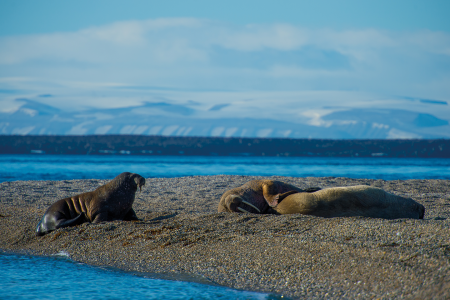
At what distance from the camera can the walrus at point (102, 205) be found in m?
7.86

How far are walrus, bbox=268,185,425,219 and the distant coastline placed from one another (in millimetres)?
76143

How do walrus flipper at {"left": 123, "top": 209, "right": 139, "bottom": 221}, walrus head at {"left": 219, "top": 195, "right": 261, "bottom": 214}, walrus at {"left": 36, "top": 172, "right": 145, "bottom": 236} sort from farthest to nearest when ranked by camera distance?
walrus head at {"left": 219, "top": 195, "right": 261, "bottom": 214}
walrus flipper at {"left": 123, "top": 209, "right": 139, "bottom": 221}
walrus at {"left": 36, "top": 172, "right": 145, "bottom": 236}

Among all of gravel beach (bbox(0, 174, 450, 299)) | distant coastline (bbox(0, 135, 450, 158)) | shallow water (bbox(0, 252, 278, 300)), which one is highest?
distant coastline (bbox(0, 135, 450, 158))

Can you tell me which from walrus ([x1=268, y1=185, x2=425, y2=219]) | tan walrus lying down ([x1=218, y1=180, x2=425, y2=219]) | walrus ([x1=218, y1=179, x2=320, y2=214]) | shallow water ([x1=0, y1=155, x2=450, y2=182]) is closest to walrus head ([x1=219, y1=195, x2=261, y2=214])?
walrus ([x1=218, y1=179, x2=320, y2=214])

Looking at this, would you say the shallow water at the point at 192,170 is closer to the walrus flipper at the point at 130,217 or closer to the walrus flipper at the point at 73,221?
the walrus flipper at the point at 73,221

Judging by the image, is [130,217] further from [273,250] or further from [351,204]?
[351,204]

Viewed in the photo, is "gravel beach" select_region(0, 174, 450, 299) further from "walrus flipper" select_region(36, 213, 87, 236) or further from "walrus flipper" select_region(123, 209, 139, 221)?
"walrus flipper" select_region(123, 209, 139, 221)

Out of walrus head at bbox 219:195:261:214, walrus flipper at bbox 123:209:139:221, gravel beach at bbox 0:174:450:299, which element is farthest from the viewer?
walrus head at bbox 219:195:261:214

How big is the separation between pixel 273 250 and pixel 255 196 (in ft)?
10.6

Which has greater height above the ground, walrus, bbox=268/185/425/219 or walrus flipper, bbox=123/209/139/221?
walrus, bbox=268/185/425/219

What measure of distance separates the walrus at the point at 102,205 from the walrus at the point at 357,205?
10.0 ft

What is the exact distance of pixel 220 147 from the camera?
288 ft

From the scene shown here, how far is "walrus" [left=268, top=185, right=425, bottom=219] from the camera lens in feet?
24.5

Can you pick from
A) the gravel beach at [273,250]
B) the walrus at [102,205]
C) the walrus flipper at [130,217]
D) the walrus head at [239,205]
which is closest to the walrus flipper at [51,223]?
the walrus at [102,205]
